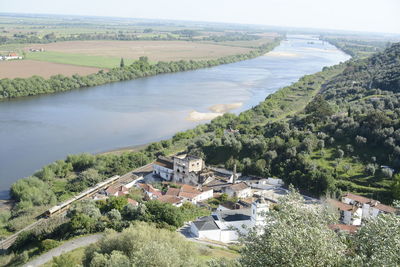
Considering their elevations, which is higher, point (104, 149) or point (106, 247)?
point (106, 247)

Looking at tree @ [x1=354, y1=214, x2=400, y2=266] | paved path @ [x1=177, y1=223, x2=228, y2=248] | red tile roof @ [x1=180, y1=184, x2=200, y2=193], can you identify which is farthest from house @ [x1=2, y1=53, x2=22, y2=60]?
tree @ [x1=354, y1=214, x2=400, y2=266]

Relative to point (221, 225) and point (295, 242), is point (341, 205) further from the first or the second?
point (295, 242)

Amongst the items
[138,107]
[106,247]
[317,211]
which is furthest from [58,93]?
[317,211]

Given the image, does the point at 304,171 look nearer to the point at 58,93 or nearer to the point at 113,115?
the point at 113,115

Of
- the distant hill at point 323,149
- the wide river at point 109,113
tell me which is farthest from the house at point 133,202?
the wide river at point 109,113

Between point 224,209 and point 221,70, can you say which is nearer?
Result: point 224,209

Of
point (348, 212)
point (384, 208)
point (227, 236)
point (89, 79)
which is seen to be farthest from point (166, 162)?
point (89, 79)

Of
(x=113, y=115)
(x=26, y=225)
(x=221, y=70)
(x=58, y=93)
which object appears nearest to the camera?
(x=26, y=225)
